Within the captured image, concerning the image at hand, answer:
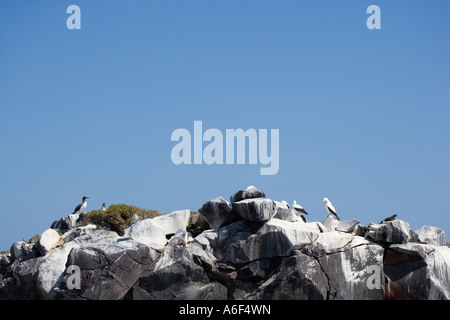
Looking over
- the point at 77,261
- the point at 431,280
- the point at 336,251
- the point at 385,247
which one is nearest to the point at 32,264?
the point at 77,261

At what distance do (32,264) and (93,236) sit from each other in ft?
8.85

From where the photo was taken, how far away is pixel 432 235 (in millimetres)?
22953

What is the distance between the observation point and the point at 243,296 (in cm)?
2083

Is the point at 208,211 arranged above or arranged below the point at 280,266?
above

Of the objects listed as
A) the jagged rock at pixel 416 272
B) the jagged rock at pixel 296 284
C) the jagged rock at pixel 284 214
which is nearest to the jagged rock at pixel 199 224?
the jagged rock at pixel 284 214

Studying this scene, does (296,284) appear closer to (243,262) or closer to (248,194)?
(243,262)

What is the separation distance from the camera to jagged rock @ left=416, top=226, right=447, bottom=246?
2256cm

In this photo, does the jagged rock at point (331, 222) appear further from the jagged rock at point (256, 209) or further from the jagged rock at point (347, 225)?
the jagged rock at point (256, 209)

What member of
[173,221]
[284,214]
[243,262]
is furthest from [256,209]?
[173,221]

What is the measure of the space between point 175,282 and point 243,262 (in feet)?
8.96

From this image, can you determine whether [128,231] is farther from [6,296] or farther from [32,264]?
[6,296]

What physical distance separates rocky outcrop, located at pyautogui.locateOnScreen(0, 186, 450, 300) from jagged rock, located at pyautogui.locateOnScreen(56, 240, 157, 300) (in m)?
0.04

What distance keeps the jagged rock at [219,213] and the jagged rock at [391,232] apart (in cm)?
548
